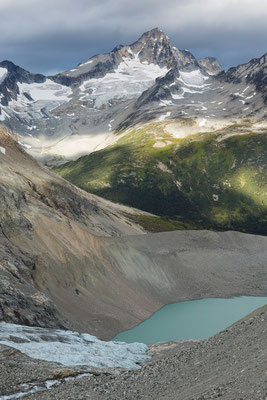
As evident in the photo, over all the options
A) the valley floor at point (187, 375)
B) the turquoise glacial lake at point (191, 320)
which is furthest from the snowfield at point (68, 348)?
the turquoise glacial lake at point (191, 320)

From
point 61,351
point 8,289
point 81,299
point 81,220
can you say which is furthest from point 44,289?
point 81,220

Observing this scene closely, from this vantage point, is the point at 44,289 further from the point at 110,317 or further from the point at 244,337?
the point at 244,337

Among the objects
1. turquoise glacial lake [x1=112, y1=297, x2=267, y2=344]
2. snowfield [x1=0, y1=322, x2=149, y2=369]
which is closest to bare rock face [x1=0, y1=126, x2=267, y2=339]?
turquoise glacial lake [x1=112, y1=297, x2=267, y2=344]

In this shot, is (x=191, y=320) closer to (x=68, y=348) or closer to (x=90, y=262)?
(x=90, y=262)

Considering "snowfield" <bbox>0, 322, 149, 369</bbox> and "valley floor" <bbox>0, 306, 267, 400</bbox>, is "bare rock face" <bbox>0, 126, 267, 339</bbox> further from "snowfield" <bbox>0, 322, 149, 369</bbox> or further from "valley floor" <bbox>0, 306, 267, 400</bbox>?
"valley floor" <bbox>0, 306, 267, 400</bbox>

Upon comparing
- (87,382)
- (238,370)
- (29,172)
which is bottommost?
(87,382)

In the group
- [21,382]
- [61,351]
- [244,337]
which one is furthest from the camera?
[61,351]

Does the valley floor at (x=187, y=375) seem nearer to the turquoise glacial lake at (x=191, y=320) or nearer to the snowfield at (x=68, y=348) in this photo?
the snowfield at (x=68, y=348)

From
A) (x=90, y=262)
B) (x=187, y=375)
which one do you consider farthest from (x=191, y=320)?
(x=187, y=375)

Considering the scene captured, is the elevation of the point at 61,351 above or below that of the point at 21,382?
below
